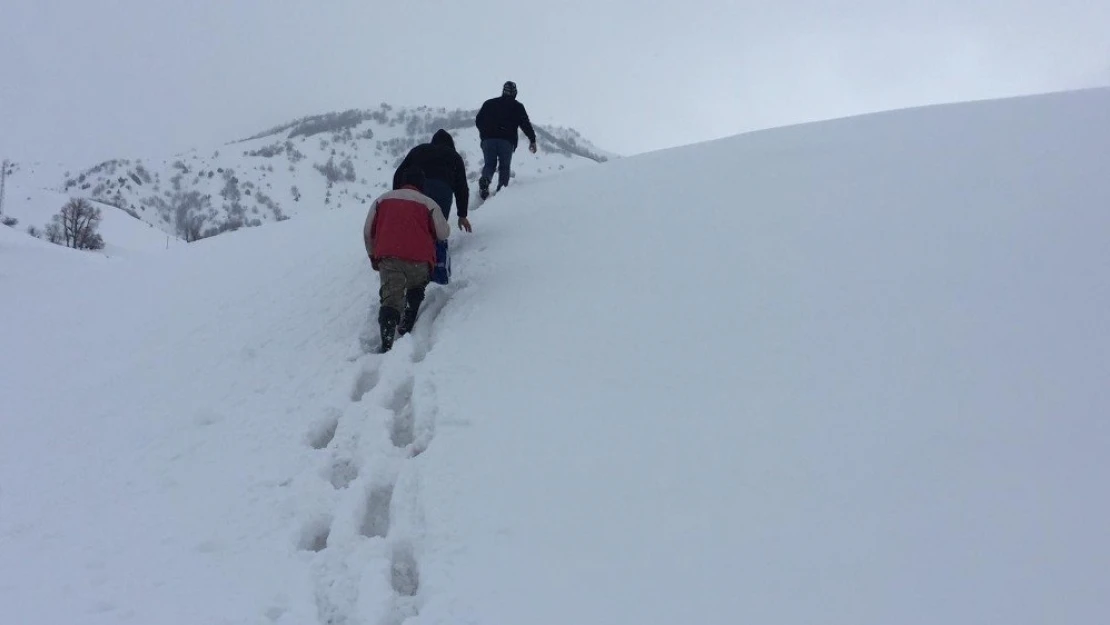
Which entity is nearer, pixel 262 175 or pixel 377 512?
pixel 377 512

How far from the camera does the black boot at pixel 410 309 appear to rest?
15.6 feet

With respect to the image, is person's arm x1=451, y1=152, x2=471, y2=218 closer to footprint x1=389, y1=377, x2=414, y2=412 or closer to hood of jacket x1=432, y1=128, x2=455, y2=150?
hood of jacket x1=432, y1=128, x2=455, y2=150

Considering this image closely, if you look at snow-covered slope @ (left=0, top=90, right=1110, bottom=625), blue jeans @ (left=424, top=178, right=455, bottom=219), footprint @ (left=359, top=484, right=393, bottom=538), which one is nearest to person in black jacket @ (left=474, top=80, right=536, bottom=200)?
blue jeans @ (left=424, top=178, right=455, bottom=219)

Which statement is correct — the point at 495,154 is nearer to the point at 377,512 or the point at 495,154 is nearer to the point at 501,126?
the point at 501,126

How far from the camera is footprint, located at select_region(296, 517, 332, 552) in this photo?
9.80 ft

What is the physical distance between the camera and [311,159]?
129ft

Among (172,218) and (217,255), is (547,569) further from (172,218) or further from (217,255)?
(172,218)

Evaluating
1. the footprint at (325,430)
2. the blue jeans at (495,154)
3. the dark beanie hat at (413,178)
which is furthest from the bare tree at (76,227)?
the footprint at (325,430)

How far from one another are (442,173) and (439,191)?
168mm

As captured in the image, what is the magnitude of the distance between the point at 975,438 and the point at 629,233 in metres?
3.32

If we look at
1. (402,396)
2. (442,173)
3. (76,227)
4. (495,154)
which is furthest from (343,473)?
(76,227)

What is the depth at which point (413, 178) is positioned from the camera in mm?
5227

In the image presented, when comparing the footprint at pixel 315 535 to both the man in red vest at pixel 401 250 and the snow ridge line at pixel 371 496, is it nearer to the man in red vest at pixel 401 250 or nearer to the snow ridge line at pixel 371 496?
the snow ridge line at pixel 371 496

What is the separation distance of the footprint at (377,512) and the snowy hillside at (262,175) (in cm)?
2474
